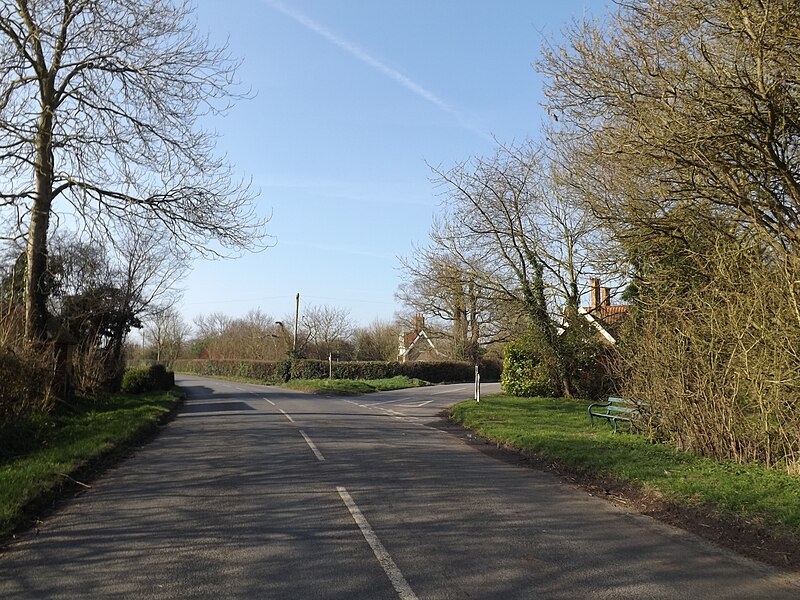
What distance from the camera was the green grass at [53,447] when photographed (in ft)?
26.5

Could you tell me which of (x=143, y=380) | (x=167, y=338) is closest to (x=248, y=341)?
(x=167, y=338)

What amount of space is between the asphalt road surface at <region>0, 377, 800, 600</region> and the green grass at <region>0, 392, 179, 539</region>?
46cm

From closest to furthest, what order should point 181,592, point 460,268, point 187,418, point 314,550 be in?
1. point 181,592
2. point 314,550
3. point 187,418
4. point 460,268

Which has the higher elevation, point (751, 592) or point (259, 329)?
point (259, 329)

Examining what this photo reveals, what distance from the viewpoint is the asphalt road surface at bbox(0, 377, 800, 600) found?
5.31m

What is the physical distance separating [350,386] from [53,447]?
28.1 metres

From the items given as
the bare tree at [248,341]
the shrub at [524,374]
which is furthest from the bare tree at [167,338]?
the shrub at [524,374]

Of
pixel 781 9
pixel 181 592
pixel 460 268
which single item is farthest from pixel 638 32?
pixel 460 268

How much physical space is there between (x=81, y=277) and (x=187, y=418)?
13.4 meters

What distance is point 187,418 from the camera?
20.6 metres

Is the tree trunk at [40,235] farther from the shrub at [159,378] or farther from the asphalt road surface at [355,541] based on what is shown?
the shrub at [159,378]

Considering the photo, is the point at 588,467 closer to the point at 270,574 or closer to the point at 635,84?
the point at 635,84

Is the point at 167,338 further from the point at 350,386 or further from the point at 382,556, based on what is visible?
the point at 382,556

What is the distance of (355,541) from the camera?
648 centimetres
